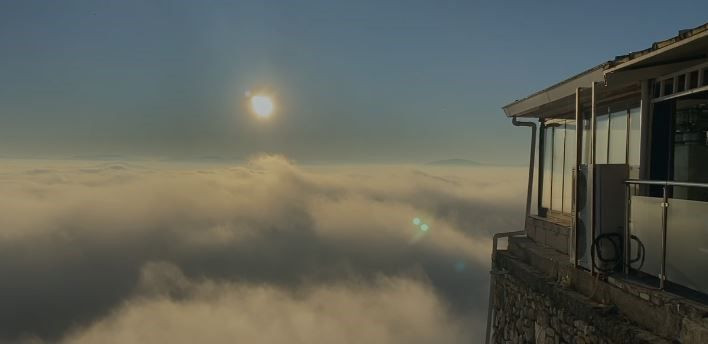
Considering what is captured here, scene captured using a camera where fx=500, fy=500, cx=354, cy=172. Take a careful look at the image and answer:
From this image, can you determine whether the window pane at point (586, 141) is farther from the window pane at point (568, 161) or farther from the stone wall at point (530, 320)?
the stone wall at point (530, 320)

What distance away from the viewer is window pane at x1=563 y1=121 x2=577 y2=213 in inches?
420

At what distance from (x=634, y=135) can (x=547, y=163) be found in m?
A: 3.62

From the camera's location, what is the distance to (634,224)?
6.00 meters

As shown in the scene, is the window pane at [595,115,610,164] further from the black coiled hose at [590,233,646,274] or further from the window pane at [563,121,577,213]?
the black coiled hose at [590,233,646,274]

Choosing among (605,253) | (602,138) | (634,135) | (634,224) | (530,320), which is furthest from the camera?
(602,138)

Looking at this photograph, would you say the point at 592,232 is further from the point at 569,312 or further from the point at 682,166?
the point at 682,166

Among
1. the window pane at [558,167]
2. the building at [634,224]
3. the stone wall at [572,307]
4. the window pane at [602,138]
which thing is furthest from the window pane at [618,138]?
the window pane at [558,167]

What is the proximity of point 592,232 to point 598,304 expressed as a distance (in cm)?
91

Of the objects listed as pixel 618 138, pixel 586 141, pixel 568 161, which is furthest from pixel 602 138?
pixel 568 161

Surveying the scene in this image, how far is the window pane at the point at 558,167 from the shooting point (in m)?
11.1

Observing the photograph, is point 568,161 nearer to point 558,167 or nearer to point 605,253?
point 558,167

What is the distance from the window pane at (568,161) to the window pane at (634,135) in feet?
7.97

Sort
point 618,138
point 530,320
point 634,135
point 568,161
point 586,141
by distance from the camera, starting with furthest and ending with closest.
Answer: point 568,161
point 586,141
point 618,138
point 634,135
point 530,320

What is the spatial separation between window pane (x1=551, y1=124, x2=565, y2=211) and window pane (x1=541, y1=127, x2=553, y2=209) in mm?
127
